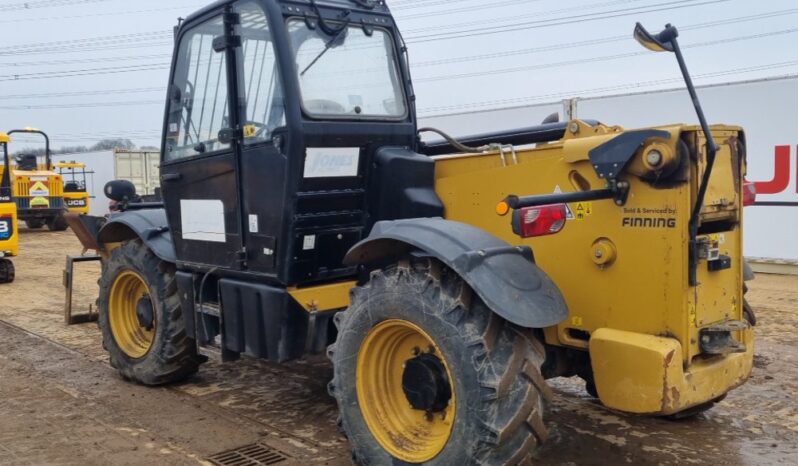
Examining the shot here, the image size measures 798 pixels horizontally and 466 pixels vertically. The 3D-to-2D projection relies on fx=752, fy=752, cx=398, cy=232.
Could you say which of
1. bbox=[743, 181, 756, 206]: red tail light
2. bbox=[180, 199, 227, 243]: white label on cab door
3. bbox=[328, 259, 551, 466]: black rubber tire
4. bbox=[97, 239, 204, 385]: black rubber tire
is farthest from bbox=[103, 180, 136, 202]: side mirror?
bbox=[743, 181, 756, 206]: red tail light

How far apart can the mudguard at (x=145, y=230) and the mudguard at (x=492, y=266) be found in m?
2.44

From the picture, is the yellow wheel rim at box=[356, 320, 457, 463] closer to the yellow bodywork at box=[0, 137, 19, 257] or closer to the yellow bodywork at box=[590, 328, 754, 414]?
the yellow bodywork at box=[590, 328, 754, 414]

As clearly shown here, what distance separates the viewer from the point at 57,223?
24203mm

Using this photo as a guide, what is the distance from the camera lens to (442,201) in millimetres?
4586

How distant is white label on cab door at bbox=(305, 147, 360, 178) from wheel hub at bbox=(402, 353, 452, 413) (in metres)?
1.36

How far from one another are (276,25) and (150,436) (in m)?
2.64

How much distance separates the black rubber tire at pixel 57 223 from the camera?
Result: 78.5ft

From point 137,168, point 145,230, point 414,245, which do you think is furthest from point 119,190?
point 137,168

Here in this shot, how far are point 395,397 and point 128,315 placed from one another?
323 cm

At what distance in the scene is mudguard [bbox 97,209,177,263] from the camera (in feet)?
18.5

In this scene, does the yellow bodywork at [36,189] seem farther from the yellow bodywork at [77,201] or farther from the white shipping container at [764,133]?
the white shipping container at [764,133]

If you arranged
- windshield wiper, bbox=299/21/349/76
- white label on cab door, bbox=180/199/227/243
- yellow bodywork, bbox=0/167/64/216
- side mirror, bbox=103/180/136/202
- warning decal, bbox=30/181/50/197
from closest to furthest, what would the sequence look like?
windshield wiper, bbox=299/21/349/76
white label on cab door, bbox=180/199/227/243
side mirror, bbox=103/180/136/202
yellow bodywork, bbox=0/167/64/216
warning decal, bbox=30/181/50/197

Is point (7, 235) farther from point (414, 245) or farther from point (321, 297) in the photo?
point (414, 245)

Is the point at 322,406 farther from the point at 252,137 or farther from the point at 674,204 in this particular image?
the point at 674,204
